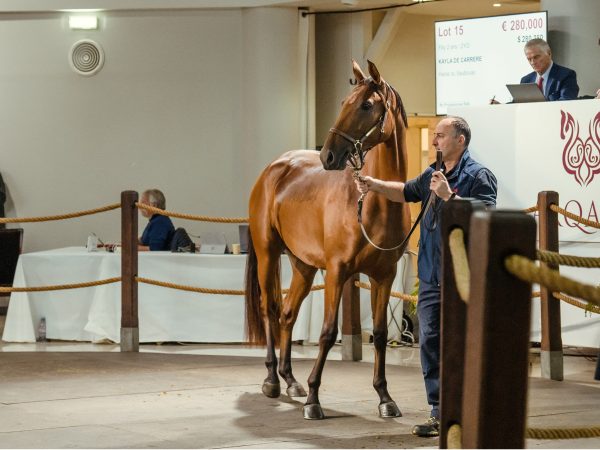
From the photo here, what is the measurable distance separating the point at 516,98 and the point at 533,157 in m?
0.46

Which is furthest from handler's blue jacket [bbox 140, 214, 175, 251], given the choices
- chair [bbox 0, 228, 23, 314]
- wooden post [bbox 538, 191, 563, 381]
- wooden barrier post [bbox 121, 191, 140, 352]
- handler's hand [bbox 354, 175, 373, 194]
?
handler's hand [bbox 354, 175, 373, 194]

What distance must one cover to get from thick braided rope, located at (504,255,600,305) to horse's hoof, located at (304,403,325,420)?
3.99 meters

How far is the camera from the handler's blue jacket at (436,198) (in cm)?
508

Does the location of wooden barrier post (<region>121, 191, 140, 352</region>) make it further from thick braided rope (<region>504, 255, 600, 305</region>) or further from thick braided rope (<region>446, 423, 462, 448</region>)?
thick braided rope (<region>504, 255, 600, 305</region>)

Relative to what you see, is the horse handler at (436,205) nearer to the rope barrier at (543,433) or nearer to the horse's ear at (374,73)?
the horse's ear at (374,73)

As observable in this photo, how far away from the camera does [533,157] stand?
7.70m

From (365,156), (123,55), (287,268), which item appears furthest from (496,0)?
(365,156)

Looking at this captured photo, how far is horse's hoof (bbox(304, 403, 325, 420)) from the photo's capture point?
5.77m

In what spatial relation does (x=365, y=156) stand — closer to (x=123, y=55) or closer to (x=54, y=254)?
(x=54, y=254)

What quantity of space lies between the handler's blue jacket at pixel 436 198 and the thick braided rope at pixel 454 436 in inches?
112

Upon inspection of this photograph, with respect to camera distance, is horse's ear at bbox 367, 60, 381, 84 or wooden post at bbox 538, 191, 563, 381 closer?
horse's ear at bbox 367, 60, 381, 84

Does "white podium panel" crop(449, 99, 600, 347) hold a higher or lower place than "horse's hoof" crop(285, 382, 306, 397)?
higher

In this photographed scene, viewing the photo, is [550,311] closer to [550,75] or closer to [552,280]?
[550,75]

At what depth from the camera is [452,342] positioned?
2.23m
